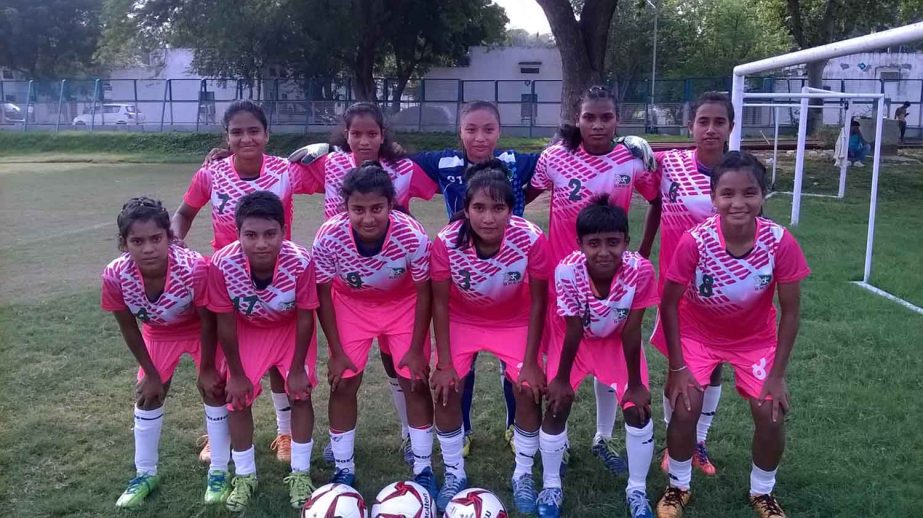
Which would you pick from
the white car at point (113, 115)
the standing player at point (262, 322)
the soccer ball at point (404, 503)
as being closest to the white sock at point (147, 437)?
the standing player at point (262, 322)

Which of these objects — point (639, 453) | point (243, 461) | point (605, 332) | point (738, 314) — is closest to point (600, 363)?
point (605, 332)

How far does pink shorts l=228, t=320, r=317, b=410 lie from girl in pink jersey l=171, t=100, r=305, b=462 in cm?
20

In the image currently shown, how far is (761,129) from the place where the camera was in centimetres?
2466

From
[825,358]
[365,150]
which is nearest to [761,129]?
[825,358]

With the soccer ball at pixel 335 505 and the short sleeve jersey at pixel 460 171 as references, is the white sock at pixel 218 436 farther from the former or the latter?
the short sleeve jersey at pixel 460 171

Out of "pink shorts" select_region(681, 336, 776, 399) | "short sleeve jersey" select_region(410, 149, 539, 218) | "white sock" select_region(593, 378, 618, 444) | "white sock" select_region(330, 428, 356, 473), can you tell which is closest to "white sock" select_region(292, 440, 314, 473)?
"white sock" select_region(330, 428, 356, 473)

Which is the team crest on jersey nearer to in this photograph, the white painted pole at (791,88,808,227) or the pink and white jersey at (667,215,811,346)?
the pink and white jersey at (667,215,811,346)

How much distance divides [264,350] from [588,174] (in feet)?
5.53

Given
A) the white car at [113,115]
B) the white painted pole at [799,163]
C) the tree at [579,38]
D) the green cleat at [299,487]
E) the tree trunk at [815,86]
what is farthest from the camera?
the white car at [113,115]

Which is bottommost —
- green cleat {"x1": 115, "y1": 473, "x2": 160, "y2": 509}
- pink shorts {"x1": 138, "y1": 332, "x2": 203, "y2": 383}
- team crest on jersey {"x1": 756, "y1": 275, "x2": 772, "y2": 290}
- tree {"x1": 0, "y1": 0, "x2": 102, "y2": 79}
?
green cleat {"x1": 115, "y1": 473, "x2": 160, "y2": 509}

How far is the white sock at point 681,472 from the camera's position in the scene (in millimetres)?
3168

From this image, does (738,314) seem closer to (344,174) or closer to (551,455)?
(551,455)

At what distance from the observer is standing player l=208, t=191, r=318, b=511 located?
3.11m

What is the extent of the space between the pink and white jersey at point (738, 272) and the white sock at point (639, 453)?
57cm
